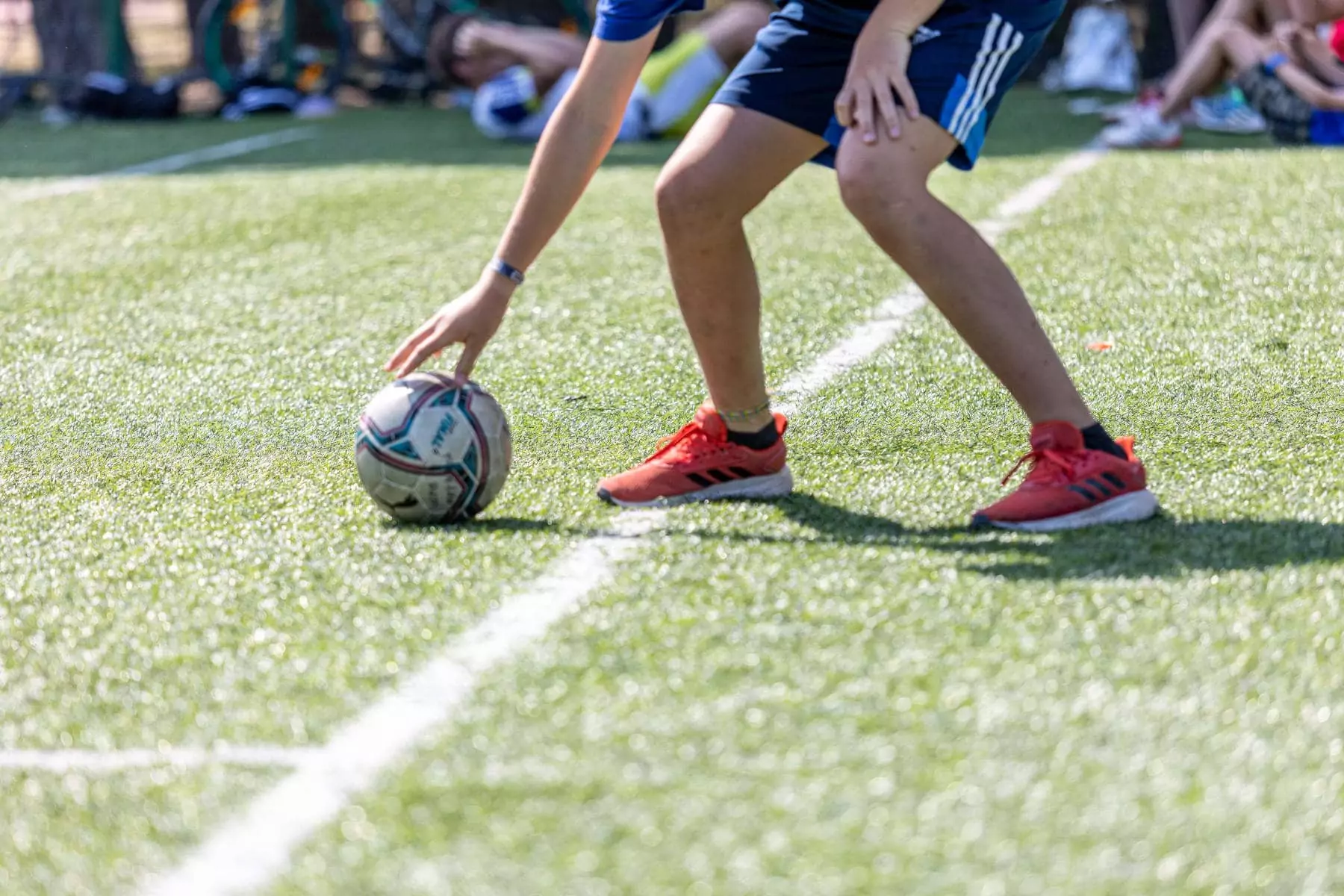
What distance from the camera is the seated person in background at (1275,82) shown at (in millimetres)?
8727

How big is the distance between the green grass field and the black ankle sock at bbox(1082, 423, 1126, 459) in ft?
0.51

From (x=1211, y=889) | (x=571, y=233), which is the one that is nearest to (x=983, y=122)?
(x=1211, y=889)

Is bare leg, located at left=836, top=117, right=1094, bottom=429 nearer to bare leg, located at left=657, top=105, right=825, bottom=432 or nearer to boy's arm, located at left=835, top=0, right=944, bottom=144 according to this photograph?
boy's arm, located at left=835, top=0, right=944, bottom=144

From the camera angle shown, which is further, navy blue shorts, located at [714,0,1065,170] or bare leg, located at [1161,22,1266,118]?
bare leg, located at [1161,22,1266,118]

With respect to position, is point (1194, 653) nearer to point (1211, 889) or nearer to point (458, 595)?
point (1211, 889)

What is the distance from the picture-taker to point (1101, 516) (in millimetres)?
3289

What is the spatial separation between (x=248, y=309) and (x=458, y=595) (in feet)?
10.4

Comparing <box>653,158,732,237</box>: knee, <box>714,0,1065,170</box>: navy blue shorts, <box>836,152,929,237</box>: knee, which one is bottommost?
<box>653,158,732,237</box>: knee

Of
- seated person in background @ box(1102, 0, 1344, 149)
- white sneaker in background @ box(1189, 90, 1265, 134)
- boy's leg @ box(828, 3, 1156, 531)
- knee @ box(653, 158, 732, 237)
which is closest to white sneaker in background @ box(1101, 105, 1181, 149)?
seated person in background @ box(1102, 0, 1344, 149)

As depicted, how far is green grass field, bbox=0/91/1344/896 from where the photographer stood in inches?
82.4

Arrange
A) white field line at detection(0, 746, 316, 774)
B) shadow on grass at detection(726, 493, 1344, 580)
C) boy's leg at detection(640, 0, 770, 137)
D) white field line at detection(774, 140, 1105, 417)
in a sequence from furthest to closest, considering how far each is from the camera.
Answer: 1. boy's leg at detection(640, 0, 770, 137)
2. white field line at detection(774, 140, 1105, 417)
3. shadow on grass at detection(726, 493, 1344, 580)
4. white field line at detection(0, 746, 316, 774)

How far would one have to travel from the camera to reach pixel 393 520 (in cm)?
349

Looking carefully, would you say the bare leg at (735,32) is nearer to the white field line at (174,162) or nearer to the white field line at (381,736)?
the white field line at (174,162)

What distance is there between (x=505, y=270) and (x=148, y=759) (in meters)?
1.26
